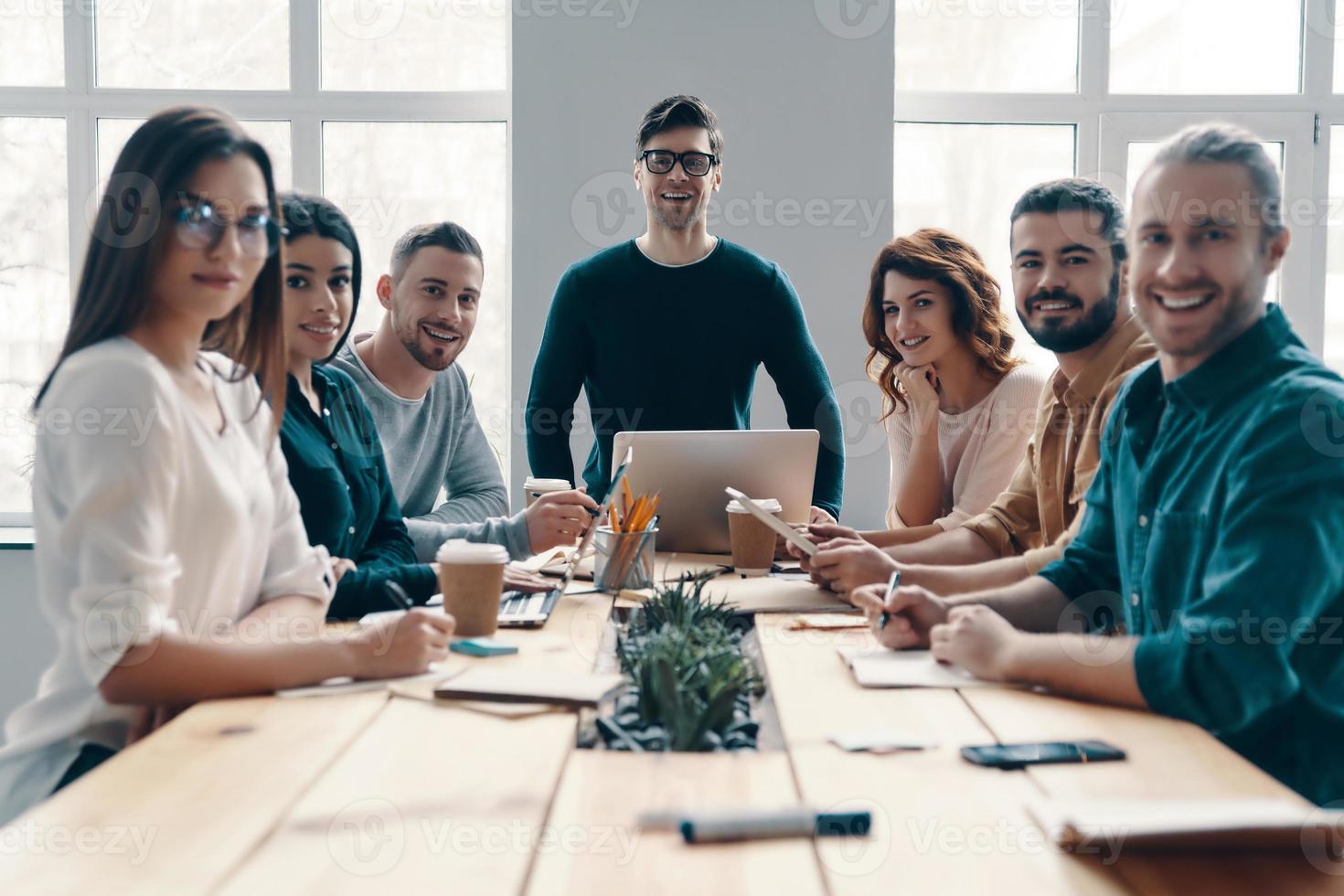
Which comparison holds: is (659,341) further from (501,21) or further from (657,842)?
(657,842)

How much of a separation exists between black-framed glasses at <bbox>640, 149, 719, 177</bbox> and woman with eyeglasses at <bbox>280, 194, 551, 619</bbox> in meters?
0.94

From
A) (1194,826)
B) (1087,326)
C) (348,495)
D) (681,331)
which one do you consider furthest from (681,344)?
(1194,826)

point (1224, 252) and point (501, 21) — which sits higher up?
point (501, 21)

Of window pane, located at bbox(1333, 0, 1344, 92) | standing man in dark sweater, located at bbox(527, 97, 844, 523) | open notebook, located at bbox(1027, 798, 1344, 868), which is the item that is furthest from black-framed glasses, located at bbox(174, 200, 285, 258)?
window pane, located at bbox(1333, 0, 1344, 92)

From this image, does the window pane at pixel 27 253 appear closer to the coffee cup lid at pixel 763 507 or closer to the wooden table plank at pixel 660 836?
the coffee cup lid at pixel 763 507

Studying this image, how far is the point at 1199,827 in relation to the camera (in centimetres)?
84

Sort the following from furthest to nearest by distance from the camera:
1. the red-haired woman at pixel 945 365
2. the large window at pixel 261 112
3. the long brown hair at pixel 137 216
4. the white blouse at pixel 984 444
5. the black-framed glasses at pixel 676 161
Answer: the large window at pixel 261 112
the black-framed glasses at pixel 676 161
the red-haired woman at pixel 945 365
the white blouse at pixel 984 444
the long brown hair at pixel 137 216

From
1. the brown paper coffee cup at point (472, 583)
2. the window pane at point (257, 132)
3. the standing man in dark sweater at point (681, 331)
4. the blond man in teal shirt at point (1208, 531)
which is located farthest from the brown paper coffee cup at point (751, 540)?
the window pane at point (257, 132)

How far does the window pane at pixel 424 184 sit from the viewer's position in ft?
13.9

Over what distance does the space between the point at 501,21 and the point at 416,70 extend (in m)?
0.37

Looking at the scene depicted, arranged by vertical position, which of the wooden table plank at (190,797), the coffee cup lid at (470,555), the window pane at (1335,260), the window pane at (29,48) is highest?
the window pane at (29,48)

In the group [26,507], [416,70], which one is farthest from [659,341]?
[26,507]

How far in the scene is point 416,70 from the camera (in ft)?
13.8

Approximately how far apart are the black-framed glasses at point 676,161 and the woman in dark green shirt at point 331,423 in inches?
37.6
